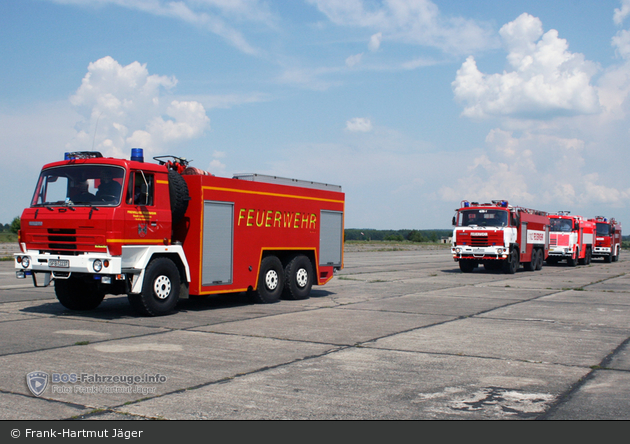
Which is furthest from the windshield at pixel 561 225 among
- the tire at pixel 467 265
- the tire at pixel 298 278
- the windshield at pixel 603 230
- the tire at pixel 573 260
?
the tire at pixel 298 278

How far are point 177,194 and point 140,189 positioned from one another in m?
0.80

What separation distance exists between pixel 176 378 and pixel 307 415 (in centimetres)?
188

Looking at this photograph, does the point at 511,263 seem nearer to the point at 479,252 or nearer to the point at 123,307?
the point at 479,252

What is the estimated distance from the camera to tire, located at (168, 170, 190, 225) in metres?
11.6

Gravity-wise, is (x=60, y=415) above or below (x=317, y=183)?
below

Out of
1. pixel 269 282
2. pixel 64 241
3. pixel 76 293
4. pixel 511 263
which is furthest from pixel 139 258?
pixel 511 263

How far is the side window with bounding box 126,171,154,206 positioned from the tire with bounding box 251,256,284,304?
11.0ft

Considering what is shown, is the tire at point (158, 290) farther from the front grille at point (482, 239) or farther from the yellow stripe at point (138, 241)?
the front grille at point (482, 239)

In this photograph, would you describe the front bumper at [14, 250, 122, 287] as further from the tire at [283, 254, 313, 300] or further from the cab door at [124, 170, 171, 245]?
the tire at [283, 254, 313, 300]

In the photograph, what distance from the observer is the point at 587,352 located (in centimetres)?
857

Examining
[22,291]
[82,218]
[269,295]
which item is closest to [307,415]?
[82,218]

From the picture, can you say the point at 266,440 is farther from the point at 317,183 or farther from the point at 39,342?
the point at 317,183

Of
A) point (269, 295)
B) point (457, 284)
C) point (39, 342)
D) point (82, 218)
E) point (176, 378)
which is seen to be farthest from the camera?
point (457, 284)

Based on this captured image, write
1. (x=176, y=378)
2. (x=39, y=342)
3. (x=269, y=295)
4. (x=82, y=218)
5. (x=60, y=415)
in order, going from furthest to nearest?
(x=269, y=295), (x=82, y=218), (x=39, y=342), (x=176, y=378), (x=60, y=415)
